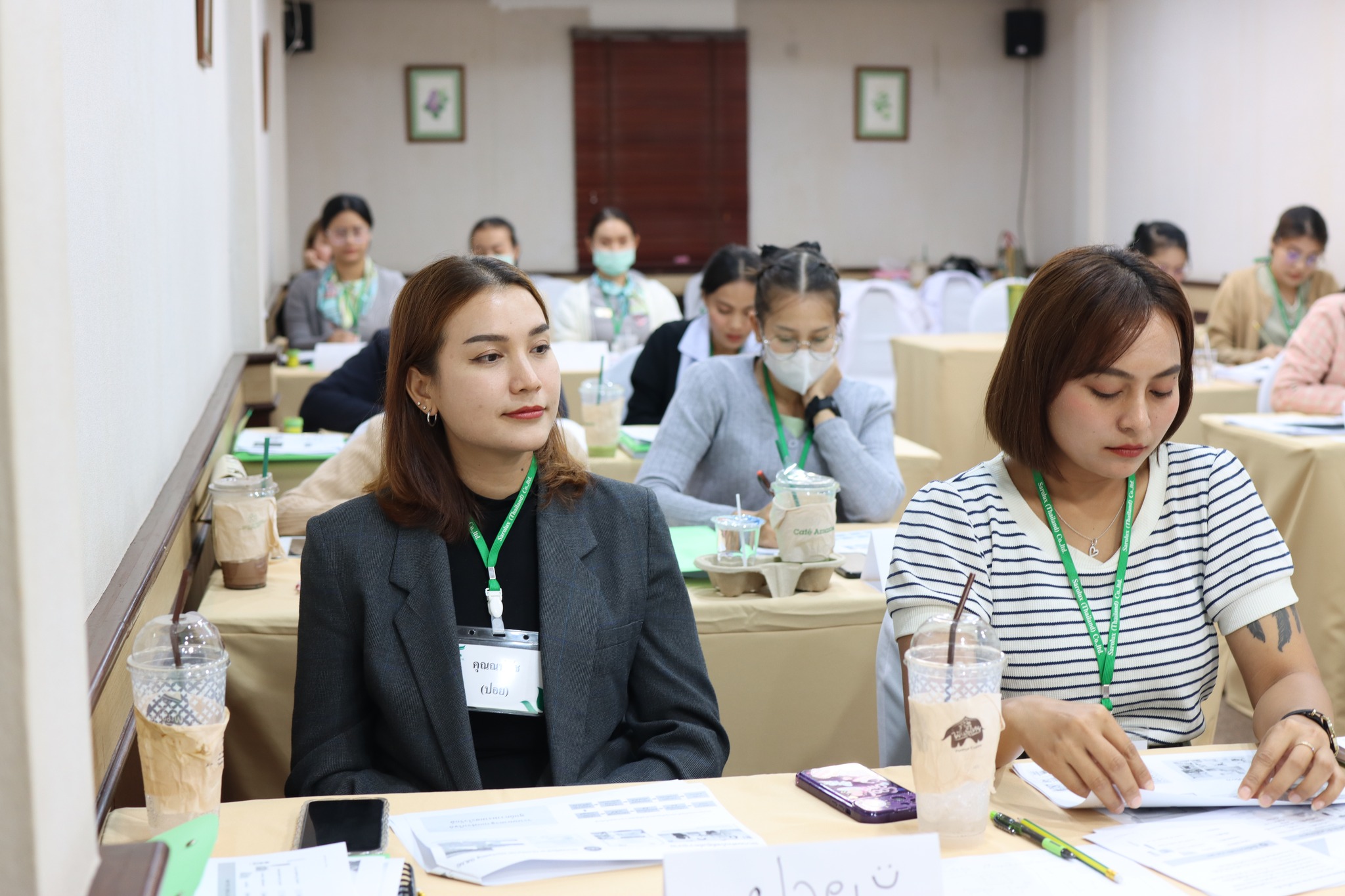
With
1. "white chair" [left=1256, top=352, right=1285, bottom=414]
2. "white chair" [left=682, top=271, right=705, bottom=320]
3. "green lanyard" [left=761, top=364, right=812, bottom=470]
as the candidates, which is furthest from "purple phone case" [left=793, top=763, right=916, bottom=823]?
"white chair" [left=682, top=271, right=705, bottom=320]

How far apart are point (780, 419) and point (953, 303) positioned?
4776 millimetres

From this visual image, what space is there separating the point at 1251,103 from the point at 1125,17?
5.39ft

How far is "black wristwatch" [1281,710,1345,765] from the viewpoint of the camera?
1438 mm

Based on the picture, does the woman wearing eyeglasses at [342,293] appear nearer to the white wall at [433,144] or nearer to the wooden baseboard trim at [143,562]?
the wooden baseboard trim at [143,562]

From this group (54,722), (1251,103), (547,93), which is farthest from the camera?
(547,93)

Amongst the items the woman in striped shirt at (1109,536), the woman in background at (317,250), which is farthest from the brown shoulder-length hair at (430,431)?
the woman in background at (317,250)

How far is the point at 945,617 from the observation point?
4.36 ft

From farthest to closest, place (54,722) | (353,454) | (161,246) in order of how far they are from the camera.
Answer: (353,454) → (161,246) → (54,722)

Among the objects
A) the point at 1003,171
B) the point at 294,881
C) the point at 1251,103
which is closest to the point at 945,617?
the point at 294,881

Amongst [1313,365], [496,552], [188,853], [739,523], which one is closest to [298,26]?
[1313,365]

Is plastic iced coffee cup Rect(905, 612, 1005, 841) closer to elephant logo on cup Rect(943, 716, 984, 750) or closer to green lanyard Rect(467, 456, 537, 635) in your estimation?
elephant logo on cup Rect(943, 716, 984, 750)

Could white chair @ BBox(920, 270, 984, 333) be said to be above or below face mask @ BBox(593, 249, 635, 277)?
below

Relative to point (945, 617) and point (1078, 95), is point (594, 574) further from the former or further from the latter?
point (1078, 95)

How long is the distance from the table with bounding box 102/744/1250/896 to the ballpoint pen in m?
0.01
